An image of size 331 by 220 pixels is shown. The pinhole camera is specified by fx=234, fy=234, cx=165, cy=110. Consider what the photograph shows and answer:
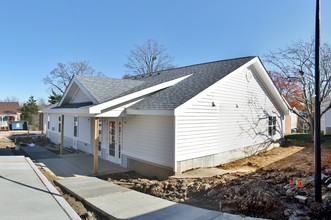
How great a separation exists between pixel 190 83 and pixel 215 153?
3453 mm

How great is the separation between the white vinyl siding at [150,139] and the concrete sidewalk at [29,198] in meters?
3.77

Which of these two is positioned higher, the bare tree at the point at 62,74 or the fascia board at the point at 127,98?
the bare tree at the point at 62,74

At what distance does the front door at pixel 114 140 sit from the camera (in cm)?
1145

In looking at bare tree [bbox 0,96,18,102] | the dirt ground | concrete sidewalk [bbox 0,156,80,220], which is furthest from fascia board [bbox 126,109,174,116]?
bare tree [bbox 0,96,18,102]

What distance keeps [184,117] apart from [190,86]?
2.30 m

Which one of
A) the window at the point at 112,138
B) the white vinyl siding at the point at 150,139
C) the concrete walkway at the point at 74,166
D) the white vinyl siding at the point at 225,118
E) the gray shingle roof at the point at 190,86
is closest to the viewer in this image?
the white vinyl siding at the point at 150,139

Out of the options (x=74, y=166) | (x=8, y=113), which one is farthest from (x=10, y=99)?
(x=74, y=166)

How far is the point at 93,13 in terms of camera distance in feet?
49.3

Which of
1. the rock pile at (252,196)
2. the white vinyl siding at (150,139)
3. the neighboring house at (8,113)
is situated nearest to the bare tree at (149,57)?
the neighboring house at (8,113)

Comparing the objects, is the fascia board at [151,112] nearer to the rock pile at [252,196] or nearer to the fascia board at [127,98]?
the fascia board at [127,98]

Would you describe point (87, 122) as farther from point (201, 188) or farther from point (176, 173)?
point (201, 188)

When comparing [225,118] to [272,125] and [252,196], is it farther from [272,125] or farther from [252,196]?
[252,196]

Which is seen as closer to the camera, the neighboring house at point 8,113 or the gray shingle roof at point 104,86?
the gray shingle roof at point 104,86

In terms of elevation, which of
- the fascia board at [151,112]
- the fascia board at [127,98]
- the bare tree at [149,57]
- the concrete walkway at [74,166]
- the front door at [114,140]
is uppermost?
the bare tree at [149,57]
